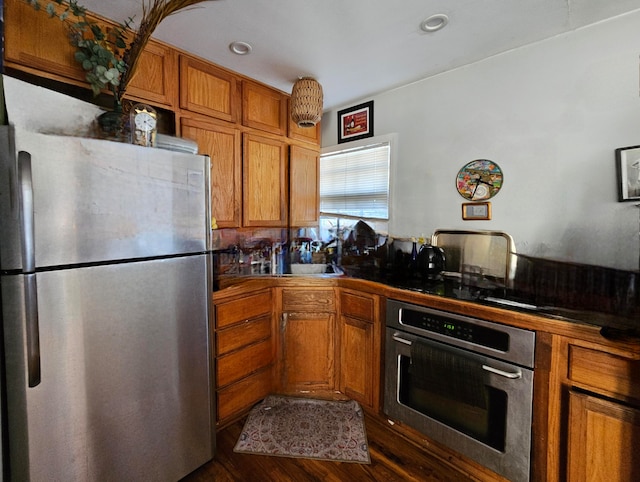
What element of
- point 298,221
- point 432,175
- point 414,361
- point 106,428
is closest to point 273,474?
point 106,428

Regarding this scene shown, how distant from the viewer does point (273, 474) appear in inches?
58.3

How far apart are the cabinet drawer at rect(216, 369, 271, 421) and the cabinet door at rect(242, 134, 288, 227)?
112 centimetres

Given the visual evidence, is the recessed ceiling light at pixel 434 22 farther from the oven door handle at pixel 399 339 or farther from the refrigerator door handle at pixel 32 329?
the refrigerator door handle at pixel 32 329

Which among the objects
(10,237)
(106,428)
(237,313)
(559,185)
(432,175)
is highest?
(432,175)

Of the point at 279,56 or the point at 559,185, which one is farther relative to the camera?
the point at 279,56

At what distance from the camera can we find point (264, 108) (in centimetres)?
236

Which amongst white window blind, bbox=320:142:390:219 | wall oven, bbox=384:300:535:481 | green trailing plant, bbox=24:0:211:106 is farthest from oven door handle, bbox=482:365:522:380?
green trailing plant, bbox=24:0:211:106

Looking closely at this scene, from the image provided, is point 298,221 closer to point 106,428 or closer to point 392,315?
point 392,315

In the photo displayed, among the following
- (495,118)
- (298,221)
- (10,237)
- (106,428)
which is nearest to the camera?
(10,237)

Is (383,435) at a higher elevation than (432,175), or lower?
lower

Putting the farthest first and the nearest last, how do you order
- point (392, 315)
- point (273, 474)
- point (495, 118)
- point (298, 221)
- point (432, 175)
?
point (298, 221) → point (432, 175) → point (495, 118) → point (392, 315) → point (273, 474)

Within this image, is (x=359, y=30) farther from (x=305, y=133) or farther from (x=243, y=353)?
(x=243, y=353)

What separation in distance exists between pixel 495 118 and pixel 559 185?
567 millimetres

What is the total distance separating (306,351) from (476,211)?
59.6 inches
